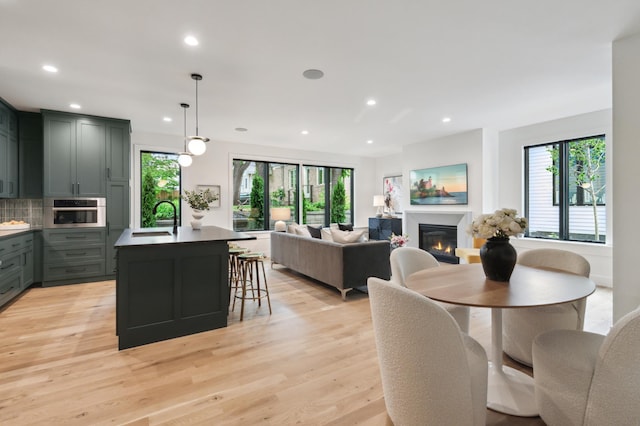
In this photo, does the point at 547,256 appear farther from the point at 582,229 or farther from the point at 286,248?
the point at 286,248

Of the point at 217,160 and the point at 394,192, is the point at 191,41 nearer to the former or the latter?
the point at 217,160

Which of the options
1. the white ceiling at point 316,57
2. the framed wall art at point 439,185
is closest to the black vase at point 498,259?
the white ceiling at point 316,57

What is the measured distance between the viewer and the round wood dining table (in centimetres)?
159

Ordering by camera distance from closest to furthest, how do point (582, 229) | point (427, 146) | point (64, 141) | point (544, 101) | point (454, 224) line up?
point (544, 101)
point (64, 141)
point (582, 229)
point (454, 224)
point (427, 146)

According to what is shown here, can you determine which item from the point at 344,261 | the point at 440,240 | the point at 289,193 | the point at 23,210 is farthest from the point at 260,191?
the point at 440,240

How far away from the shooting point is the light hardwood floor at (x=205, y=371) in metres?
1.85

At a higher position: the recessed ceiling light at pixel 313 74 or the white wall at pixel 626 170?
the recessed ceiling light at pixel 313 74

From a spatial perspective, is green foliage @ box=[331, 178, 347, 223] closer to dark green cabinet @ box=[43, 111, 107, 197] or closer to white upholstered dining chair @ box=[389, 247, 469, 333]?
dark green cabinet @ box=[43, 111, 107, 197]

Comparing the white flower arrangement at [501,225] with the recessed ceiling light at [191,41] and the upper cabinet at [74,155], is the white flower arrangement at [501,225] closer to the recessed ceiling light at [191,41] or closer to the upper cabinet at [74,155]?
the recessed ceiling light at [191,41]

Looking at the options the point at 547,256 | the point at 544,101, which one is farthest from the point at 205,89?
the point at 544,101

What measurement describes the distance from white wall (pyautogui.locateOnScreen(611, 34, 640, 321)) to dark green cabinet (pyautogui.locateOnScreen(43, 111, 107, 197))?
6539mm

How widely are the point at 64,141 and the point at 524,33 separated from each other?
239 inches

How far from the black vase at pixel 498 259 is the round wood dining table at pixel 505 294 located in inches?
2.2

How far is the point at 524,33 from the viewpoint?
2.67 meters
